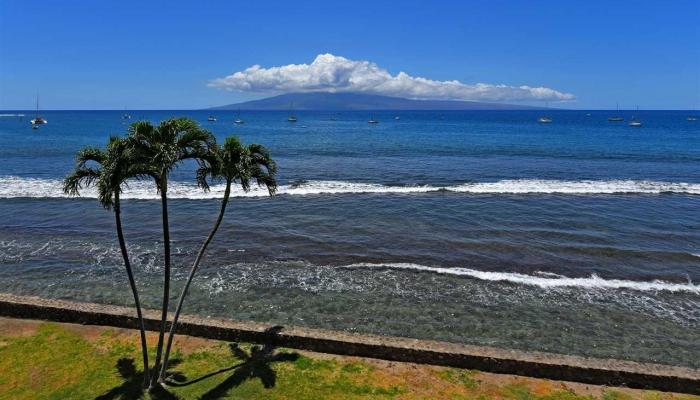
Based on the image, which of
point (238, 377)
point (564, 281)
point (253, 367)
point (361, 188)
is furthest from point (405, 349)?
point (361, 188)

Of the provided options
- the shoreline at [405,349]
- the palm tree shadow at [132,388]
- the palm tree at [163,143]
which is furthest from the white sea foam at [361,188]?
the palm tree at [163,143]

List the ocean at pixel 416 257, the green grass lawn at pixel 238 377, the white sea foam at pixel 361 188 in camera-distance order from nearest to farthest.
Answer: the green grass lawn at pixel 238 377
the ocean at pixel 416 257
the white sea foam at pixel 361 188

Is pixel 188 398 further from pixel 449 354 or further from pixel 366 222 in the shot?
pixel 366 222

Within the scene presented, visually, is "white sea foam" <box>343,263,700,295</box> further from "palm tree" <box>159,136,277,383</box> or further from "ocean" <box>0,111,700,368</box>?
"palm tree" <box>159,136,277,383</box>

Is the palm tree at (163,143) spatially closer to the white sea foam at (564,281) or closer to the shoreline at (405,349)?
the shoreline at (405,349)

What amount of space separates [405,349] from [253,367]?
307cm

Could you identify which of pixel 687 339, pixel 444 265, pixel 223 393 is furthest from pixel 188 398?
pixel 687 339

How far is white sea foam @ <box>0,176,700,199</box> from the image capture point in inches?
1182

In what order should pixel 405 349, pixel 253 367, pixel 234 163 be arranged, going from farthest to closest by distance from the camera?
pixel 405 349, pixel 253 367, pixel 234 163

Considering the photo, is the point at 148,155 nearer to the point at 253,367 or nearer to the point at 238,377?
the point at 238,377

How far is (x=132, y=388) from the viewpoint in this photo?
8711 millimetres

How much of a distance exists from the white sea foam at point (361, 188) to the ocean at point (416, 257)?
0.16 meters

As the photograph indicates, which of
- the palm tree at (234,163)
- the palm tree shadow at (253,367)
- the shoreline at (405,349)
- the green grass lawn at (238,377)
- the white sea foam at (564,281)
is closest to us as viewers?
the palm tree at (234,163)

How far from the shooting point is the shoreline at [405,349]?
8.98m
